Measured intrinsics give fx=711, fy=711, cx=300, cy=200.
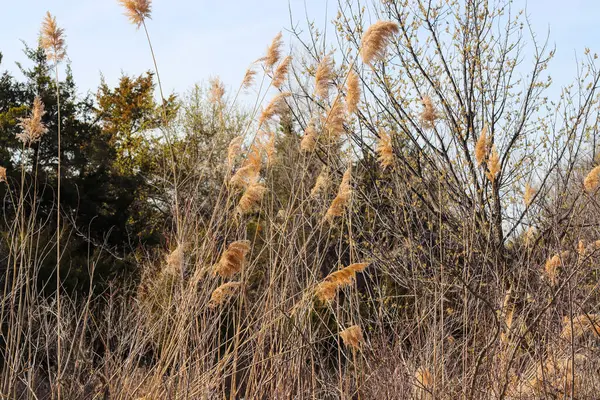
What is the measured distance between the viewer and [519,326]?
3.27m

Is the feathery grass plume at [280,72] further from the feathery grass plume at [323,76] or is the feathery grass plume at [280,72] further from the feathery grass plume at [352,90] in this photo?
the feathery grass plume at [352,90]

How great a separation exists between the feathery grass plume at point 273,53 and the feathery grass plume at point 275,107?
0.73 feet

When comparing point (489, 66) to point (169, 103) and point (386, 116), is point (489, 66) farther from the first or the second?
point (169, 103)

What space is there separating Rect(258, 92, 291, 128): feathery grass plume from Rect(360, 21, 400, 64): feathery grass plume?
1.97 feet

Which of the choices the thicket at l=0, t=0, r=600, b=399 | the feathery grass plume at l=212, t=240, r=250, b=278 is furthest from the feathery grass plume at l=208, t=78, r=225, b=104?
the feathery grass plume at l=212, t=240, r=250, b=278

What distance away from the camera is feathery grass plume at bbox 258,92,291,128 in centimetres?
357

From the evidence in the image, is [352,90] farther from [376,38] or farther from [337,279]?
[337,279]

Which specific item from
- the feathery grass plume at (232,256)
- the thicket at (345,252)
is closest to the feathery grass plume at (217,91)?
the thicket at (345,252)

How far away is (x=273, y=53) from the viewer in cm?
374

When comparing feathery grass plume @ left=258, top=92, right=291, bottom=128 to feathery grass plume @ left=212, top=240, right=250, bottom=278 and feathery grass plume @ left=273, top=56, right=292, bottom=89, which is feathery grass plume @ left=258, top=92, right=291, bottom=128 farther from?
feathery grass plume @ left=212, top=240, right=250, bottom=278

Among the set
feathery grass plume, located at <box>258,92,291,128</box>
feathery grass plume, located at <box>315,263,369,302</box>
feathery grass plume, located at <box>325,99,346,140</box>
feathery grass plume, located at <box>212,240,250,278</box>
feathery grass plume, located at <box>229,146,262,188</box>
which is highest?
feathery grass plume, located at <box>258,92,291,128</box>

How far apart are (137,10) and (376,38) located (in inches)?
46.1

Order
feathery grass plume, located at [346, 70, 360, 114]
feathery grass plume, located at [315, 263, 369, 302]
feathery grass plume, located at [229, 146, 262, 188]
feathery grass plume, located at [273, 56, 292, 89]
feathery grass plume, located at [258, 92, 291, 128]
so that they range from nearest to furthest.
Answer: feathery grass plume, located at [315, 263, 369, 302] → feathery grass plume, located at [229, 146, 262, 188] → feathery grass plume, located at [346, 70, 360, 114] → feathery grass plume, located at [258, 92, 291, 128] → feathery grass plume, located at [273, 56, 292, 89]

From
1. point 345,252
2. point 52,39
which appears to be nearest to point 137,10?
point 52,39
